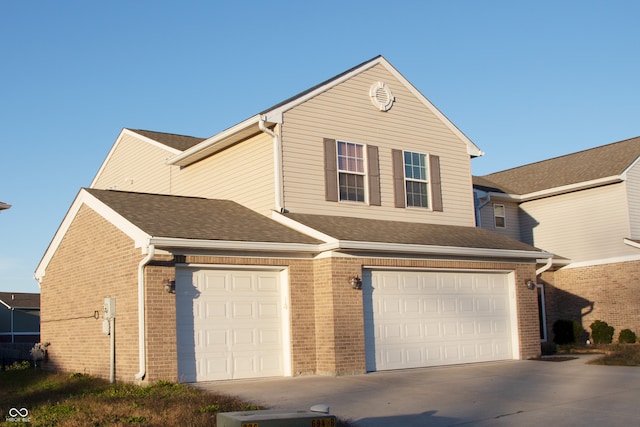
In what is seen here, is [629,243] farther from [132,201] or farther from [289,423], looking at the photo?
[289,423]

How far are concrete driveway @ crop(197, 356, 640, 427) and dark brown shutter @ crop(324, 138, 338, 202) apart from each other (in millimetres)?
4766

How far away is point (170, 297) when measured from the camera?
14633 mm

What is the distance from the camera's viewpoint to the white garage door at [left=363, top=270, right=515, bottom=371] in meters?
17.1

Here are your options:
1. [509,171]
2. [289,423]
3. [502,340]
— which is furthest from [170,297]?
[509,171]

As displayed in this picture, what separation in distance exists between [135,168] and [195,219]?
10.5 metres

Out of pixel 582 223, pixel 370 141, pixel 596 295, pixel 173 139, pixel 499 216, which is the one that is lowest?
pixel 596 295

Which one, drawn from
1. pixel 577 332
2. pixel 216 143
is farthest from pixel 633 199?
pixel 216 143

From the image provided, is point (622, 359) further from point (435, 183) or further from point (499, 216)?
point (499, 216)

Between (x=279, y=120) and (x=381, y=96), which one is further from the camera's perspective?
(x=381, y=96)

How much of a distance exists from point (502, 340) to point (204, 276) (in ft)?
29.0

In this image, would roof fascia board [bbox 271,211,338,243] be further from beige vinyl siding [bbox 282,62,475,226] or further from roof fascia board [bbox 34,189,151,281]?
roof fascia board [bbox 34,189,151,281]

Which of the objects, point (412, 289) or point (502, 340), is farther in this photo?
point (502, 340)

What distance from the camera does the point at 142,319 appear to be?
14336 millimetres

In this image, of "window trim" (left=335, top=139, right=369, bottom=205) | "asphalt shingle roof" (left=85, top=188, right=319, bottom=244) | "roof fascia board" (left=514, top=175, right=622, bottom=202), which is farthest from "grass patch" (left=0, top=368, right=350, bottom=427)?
"roof fascia board" (left=514, top=175, right=622, bottom=202)
